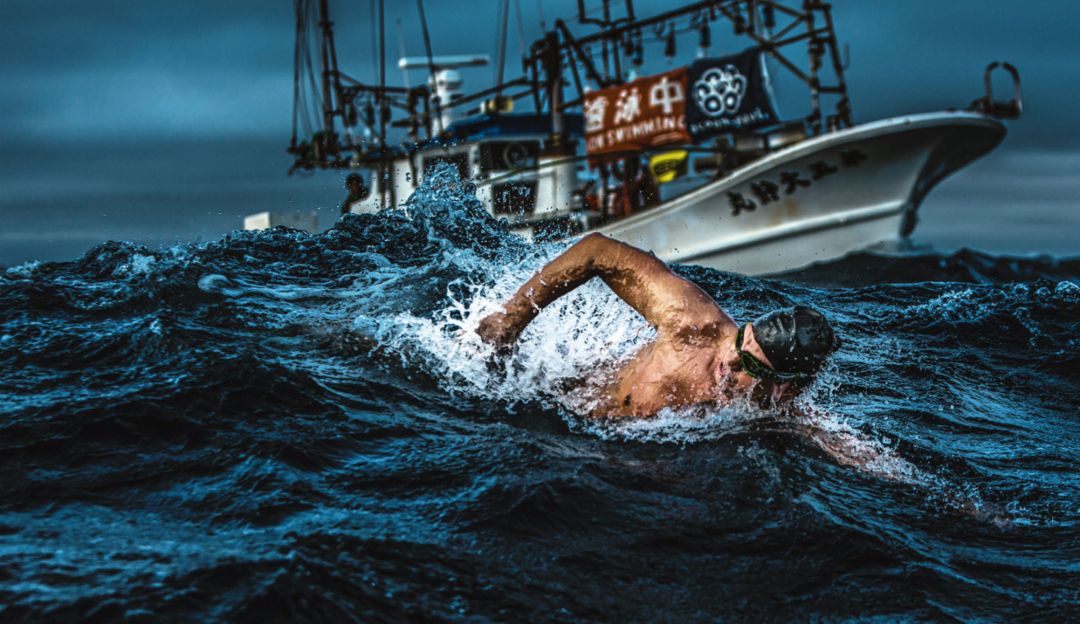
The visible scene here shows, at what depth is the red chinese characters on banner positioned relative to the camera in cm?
1934

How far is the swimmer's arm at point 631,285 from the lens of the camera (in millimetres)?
4961

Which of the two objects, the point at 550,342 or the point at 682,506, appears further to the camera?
the point at 550,342

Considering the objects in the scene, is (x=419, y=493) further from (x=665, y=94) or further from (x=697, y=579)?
(x=665, y=94)

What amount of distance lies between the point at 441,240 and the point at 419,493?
788cm

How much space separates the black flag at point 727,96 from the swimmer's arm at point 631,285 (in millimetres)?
14279

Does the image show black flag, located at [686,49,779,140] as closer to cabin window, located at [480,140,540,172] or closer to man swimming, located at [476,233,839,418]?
cabin window, located at [480,140,540,172]

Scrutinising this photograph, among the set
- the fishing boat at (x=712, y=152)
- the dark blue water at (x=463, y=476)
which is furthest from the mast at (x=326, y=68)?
the dark blue water at (x=463, y=476)

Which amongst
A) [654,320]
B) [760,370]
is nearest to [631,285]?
[654,320]

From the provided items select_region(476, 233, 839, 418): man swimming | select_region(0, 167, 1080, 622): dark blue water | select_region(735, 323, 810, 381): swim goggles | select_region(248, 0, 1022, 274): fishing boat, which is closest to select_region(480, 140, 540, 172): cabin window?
select_region(248, 0, 1022, 274): fishing boat

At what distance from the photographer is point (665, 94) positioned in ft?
63.8

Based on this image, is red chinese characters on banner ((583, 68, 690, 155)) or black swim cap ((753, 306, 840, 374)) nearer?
black swim cap ((753, 306, 840, 374))

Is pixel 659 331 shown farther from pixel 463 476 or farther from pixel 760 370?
pixel 463 476

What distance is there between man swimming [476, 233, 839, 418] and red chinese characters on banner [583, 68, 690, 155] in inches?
580

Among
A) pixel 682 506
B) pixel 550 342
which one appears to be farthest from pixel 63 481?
pixel 550 342
